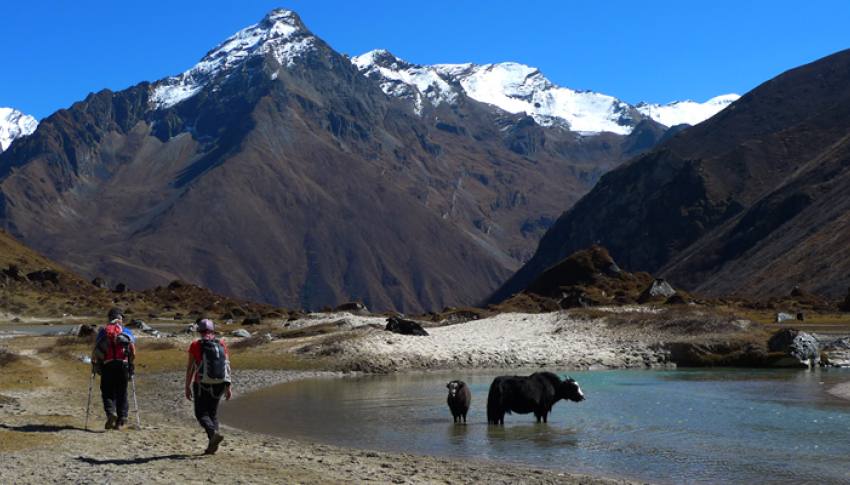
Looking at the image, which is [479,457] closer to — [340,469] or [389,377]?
[340,469]

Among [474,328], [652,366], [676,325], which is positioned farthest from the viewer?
[474,328]

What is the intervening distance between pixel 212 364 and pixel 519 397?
1316 centimetres

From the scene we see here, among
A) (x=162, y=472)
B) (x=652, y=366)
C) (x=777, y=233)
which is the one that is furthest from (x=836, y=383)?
(x=777, y=233)

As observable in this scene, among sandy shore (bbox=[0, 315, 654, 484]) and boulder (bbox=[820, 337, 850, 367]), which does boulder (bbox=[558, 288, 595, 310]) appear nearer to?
boulder (bbox=[820, 337, 850, 367])

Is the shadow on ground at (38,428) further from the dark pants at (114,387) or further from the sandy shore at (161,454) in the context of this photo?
the dark pants at (114,387)

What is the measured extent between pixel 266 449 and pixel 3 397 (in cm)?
1296

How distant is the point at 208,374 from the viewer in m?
21.0

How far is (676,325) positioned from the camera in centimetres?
6209

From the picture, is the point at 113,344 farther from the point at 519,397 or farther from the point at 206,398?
the point at 519,397

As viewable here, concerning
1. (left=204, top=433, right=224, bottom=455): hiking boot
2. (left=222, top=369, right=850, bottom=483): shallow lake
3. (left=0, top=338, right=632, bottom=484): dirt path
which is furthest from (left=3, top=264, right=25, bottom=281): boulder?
(left=204, top=433, right=224, bottom=455): hiking boot

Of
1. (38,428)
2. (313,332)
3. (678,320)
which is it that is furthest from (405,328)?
(38,428)

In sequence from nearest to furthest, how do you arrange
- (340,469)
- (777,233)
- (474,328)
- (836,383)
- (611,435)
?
(340,469) < (611,435) < (836,383) < (474,328) < (777,233)

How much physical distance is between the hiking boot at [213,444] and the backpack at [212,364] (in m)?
1.22

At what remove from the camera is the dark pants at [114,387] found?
2480 centimetres
